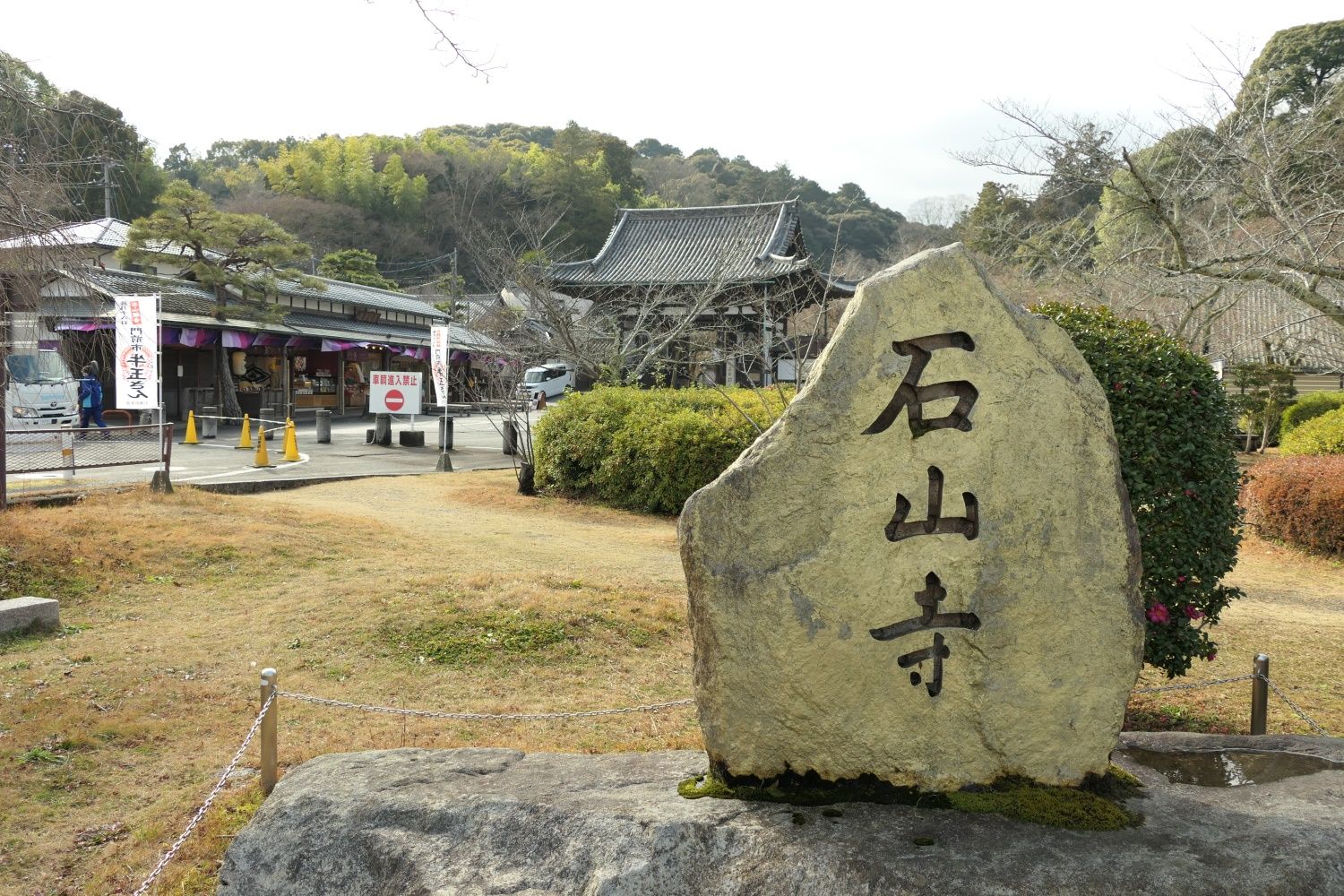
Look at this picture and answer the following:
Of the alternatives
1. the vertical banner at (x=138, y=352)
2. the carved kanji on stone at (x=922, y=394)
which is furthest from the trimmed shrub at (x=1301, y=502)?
the vertical banner at (x=138, y=352)

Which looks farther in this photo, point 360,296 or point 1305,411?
point 360,296

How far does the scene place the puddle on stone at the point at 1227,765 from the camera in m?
3.62

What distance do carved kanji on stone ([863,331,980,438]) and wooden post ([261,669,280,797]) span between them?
2.79m

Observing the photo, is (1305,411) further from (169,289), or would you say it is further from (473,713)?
(169,289)

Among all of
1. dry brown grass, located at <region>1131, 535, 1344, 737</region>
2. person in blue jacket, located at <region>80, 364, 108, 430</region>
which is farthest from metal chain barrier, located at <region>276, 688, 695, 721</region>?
person in blue jacket, located at <region>80, 364, 108, 430</region>

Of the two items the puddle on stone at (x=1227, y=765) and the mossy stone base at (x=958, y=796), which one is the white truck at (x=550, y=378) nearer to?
the puddle on stone at (x=1227, y=765)

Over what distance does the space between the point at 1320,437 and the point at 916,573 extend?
15223 mm

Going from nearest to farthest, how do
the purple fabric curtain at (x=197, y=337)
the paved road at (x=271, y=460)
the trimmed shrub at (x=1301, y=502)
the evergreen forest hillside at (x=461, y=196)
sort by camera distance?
Answer: the trimmed shrub at (x=1301, y=502) < the paved road at (x=271, y=460) < the purple fabric curtain at (x=197, y=337) < the evergreen forest hillside at (x=461, y=196)

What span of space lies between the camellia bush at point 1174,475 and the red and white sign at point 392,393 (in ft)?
61.1

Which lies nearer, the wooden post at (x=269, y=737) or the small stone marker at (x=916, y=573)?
the small stone marker at (x=916, y=573)

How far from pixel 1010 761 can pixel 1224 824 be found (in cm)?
68

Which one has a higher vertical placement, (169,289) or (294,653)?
(169,289)

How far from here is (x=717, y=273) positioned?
21953mm

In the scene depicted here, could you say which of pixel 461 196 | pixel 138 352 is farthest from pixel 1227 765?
pixel 461 196
